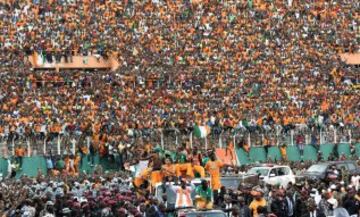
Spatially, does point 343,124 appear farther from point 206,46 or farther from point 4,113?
point 4,113

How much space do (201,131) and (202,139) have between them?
40 centimetres

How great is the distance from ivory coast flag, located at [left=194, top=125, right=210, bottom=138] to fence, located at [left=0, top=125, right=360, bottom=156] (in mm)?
149

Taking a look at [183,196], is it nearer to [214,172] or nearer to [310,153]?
[214,172]

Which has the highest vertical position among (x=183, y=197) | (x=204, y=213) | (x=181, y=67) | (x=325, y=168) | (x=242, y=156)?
(x=181, y=67)

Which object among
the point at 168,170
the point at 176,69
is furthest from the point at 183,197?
the point at 176,69

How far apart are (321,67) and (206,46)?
558 centimetres

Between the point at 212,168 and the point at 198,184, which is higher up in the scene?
the point at 212,168

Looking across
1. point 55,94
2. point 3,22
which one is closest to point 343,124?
point 55,94

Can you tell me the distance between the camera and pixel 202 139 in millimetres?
46812

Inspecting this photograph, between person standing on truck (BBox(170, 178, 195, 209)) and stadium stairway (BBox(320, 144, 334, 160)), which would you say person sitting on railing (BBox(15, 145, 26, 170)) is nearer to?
stadium stairway (BBox(320, 144, 334, 160))

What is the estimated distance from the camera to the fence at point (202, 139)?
43188 mm

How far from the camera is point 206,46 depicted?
56.1 metres

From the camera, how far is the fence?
1700 inches

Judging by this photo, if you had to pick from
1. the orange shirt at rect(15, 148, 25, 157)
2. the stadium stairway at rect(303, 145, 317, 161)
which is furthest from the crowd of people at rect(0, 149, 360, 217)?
the stadium stairway at rect(303, 145, 317, 161)
